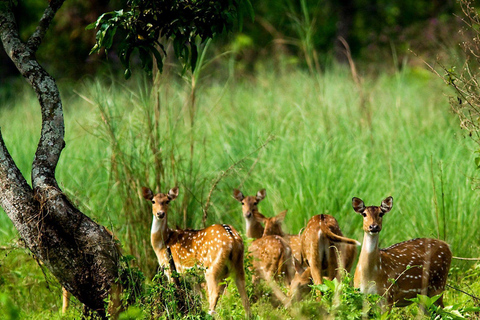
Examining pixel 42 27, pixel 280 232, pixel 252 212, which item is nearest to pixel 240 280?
pixel 280 232

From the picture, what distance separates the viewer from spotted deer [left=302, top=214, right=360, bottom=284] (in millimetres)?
5934

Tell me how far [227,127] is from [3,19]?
16.6 ft

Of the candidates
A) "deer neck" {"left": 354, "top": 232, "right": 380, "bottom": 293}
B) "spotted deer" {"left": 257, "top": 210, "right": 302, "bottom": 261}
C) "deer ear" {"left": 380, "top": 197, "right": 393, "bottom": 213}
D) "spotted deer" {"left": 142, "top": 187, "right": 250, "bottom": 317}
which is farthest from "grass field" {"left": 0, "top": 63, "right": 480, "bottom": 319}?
"deer ear" {"left": 380, "top": 197, "right": 393, "bottom": 213}

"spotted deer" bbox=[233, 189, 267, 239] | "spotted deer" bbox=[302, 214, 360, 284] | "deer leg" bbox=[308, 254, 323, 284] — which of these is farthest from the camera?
"spotted deer" bbox=[233, 189, 267, 239]

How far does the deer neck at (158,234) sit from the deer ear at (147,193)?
191 millimetres

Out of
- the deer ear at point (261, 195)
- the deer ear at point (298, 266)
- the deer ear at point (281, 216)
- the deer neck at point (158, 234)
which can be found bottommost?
the deer ear at point (298, 266)

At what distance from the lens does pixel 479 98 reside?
5340 millimetres

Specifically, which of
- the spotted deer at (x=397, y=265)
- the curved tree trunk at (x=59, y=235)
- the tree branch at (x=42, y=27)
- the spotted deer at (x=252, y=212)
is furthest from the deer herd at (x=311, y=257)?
the tree branch at (x=42, y=27)

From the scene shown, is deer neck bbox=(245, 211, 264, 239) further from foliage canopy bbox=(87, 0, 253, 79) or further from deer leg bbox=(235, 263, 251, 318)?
foliage canopy bbox=(87, 0, 253, 79)

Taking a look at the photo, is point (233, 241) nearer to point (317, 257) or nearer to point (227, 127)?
point (317, 257)

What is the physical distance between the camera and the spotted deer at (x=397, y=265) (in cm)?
539

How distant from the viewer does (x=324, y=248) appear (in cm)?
601

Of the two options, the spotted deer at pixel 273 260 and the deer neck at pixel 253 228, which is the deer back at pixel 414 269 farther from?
the deer neck at pixel 253 228

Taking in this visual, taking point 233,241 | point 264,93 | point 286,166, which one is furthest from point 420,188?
point 264,93
